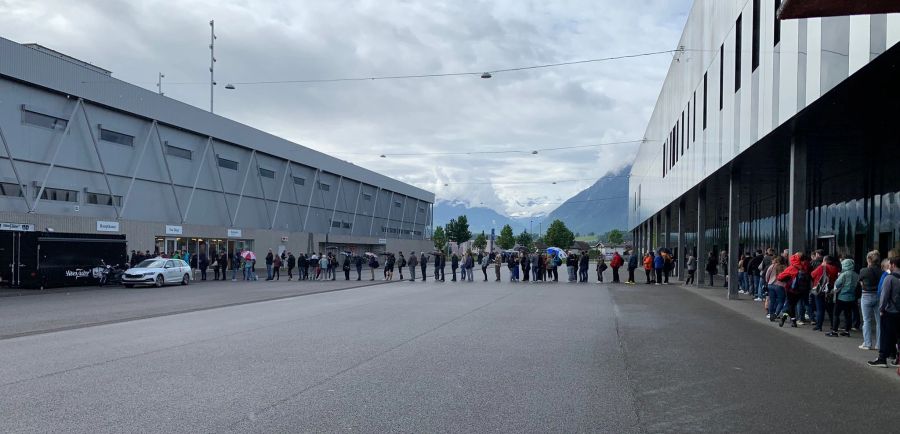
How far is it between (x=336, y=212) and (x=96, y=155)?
33580 mm

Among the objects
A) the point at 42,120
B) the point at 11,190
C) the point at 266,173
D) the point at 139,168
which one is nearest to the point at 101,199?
the point at 139,168

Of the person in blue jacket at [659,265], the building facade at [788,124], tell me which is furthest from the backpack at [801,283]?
the person in blue jacket at [659,265]

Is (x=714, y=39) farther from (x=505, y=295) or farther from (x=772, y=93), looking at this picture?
(x=505, y=295)

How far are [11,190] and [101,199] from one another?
19.4 ft

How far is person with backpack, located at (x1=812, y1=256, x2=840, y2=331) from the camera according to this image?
1459cm

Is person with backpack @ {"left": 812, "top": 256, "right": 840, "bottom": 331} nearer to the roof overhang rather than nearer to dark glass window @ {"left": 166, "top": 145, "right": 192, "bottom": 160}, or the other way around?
the roof overhang

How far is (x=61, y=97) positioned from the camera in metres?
35.0

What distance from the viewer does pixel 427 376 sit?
9.27 metres

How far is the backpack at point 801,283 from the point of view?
50.9 ft

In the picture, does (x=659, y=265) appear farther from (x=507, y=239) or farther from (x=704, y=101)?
(x=507, y=239)

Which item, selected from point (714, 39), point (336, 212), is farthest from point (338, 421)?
point (336, 212)

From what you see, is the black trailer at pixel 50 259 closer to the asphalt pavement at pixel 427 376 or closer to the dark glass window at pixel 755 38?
the asphalt pavement at pixel 427 376

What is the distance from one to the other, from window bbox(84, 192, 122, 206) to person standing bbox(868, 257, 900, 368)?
36104 mm

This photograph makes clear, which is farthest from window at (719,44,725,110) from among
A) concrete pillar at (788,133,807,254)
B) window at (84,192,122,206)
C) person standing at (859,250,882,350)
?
window at (84,192,122,206)
